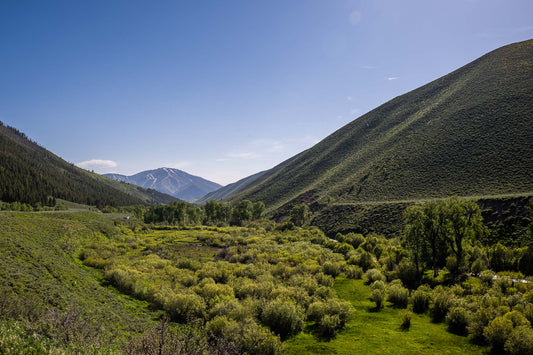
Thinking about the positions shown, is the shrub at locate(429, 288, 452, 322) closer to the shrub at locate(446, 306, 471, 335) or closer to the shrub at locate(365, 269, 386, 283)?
the shrub at locate(446, 306, 471, 335)

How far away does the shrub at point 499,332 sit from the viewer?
11.3 meters

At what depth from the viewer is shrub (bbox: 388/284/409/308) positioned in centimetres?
1762

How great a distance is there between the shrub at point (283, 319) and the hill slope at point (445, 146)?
53.6 metres

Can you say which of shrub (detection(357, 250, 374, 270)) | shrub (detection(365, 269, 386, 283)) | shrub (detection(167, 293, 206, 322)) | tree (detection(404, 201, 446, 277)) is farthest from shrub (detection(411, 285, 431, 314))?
shrub (detection(167, 293, 206, 322))

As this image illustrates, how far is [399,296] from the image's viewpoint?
1783 cm

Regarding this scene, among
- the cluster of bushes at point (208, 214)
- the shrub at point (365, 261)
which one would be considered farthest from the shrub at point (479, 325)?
the cluster of bushes at point (208, 214)

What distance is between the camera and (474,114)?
77438mm

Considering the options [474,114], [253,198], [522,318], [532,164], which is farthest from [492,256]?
[253,198]

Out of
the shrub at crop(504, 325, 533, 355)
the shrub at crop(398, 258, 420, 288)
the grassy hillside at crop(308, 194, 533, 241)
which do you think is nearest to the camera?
the shrub at crop(504, 325, 533, 355)

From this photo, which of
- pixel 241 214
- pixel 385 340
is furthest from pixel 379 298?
pixel 241 214

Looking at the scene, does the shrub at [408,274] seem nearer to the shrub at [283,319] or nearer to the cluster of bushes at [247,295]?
the cluster of bushes at [247,295]

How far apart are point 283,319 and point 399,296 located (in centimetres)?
939

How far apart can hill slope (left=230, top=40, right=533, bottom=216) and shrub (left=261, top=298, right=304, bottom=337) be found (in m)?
53.6

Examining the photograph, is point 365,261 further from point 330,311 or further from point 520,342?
point 520,342
